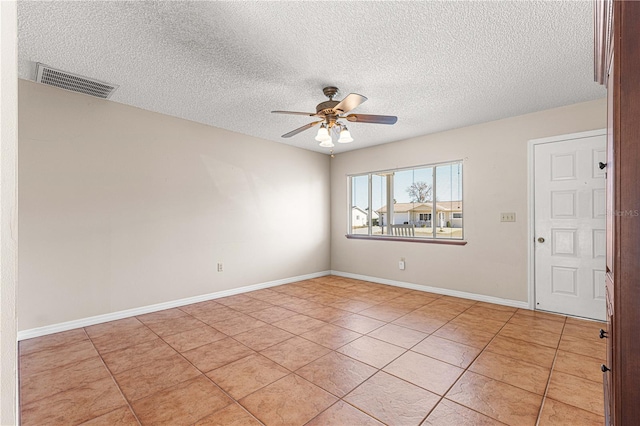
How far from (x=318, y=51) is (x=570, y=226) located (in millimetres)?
3492

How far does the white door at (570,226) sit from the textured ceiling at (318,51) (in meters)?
0.63

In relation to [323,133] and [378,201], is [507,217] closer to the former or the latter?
[378,201]

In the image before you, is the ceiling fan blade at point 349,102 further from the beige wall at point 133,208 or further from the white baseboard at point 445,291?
the white baseboard at point 445,291

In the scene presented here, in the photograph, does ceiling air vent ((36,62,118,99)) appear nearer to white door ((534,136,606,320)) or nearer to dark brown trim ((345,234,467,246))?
dark brown trim ((345,234,467,246))

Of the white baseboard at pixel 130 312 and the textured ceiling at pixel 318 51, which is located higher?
the textured ceiling at pixel 318 51

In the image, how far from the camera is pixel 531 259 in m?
3.77

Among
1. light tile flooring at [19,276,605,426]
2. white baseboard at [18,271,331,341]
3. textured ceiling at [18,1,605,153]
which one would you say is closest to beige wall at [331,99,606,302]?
textured ceiling at [18,1,605,153]

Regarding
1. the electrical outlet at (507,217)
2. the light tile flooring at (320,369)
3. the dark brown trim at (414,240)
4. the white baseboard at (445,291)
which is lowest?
the light tile flooring at (320,369)

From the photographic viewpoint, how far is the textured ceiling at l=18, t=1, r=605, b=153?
194 centimetres

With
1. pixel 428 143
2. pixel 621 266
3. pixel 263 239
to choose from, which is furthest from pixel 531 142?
pixel 263 239

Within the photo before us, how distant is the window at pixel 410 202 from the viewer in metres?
4.61

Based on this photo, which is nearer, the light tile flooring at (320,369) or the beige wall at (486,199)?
the light tile flooring at (320,369)

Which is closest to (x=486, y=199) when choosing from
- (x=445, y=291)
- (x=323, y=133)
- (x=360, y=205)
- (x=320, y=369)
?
(x=445, y=291)

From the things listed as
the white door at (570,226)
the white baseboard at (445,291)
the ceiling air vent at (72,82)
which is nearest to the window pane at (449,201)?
the white baseboard at (445,291)
